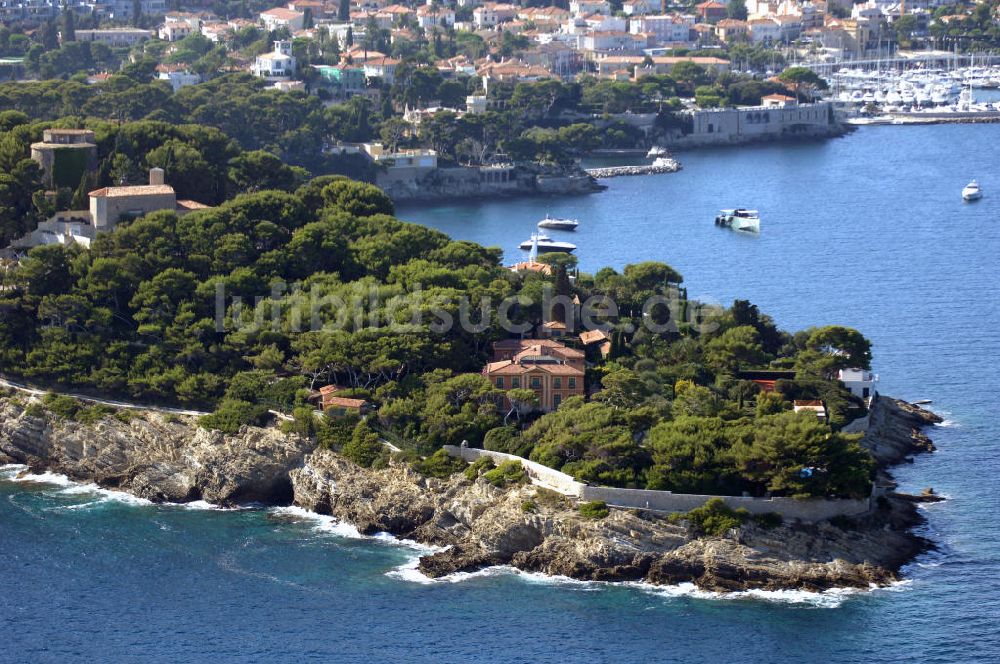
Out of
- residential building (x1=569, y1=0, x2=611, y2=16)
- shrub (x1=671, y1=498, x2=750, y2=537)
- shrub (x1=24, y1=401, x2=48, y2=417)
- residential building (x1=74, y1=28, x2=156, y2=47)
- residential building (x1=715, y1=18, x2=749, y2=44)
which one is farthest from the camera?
residential building (x1=569, y1=0, x2=611, y2=16)

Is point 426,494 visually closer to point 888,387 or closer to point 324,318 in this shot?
point 324,318

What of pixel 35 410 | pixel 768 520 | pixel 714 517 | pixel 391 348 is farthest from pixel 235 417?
pixel 768 520

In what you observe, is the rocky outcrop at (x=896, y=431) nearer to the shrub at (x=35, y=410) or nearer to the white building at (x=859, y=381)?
the white building at (x=859, y=381)

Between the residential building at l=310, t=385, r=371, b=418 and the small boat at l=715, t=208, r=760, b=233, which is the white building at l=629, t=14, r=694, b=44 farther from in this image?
the residential building at l=310, t=385, r=371, b=418

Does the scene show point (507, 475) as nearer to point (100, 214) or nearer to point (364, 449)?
point (364, 449)

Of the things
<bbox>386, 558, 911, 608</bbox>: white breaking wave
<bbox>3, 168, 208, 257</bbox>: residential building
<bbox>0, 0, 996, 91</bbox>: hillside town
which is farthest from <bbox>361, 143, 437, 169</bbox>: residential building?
<bbox>386, 558, 911, 608</bbox>: white breaking wave

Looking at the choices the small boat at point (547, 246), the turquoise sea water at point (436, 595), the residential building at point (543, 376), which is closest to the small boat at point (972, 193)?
the small boat at point (547, 246)
